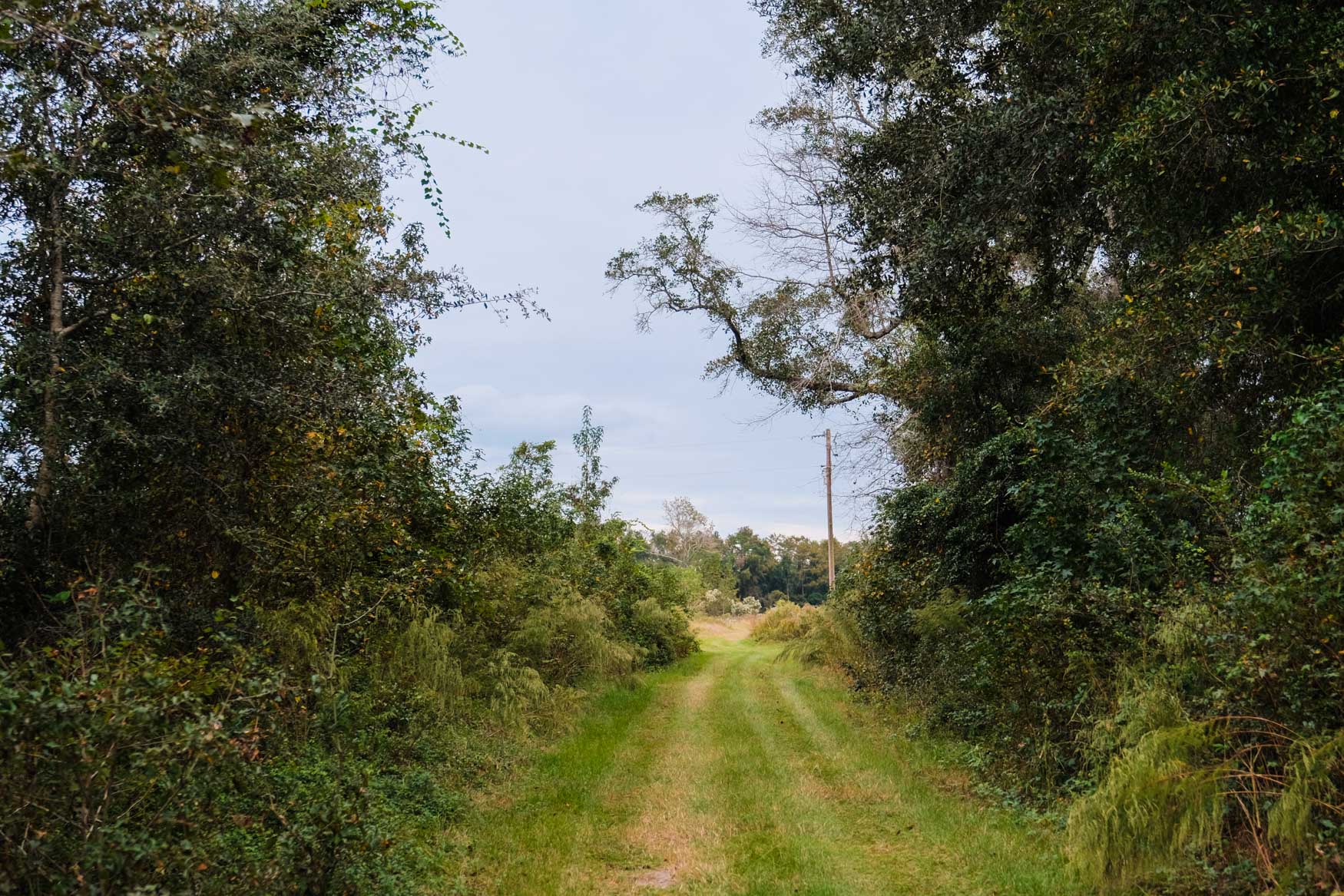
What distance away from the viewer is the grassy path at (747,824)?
19.5 feet

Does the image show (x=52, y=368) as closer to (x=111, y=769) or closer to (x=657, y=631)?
(x=111, y=769)

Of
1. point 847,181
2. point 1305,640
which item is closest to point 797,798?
point 1305,640

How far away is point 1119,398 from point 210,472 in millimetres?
9198

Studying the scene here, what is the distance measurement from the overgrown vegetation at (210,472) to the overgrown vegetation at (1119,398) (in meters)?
5.49

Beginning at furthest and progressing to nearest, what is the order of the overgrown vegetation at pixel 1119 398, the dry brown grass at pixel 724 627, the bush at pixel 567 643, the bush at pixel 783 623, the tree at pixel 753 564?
1. the tree at pixel 753 564
2. the dry brown grass at pixel 724 627
3. the bush at pixel 783 623
4. the bush at pixel 567 643
5. the overgrown vegetation at pixel 1119 398

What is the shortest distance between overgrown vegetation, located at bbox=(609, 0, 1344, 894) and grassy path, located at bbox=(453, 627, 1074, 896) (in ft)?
2.81

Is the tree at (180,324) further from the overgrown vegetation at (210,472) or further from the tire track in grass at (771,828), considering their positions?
the tire track in grass at (771,828)

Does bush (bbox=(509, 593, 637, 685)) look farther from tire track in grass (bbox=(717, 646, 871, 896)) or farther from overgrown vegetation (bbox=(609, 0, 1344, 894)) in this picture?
overgrown vegetation (bbox=(609, 0, 1344, 894))

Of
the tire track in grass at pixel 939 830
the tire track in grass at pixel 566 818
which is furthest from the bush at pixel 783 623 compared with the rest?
the tire track in grass at pixel 939 830

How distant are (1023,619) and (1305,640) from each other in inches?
122

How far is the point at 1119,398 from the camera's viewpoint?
29.4 ft

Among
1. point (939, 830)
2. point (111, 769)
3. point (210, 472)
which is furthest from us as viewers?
point (939, 830)

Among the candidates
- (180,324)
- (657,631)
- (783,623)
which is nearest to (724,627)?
(783,623)

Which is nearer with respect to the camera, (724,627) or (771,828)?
(771,828)
